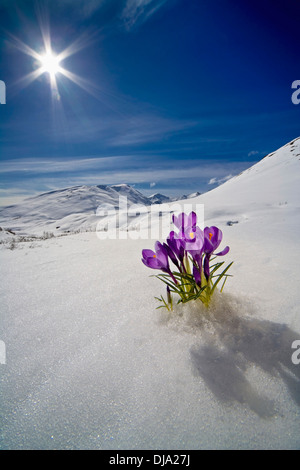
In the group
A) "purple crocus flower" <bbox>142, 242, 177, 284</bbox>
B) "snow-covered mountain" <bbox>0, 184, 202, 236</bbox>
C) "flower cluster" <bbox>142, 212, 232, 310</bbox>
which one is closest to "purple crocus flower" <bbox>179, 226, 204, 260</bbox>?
"flower cluster" <bbox>142, 212, 232, 310</bbox>

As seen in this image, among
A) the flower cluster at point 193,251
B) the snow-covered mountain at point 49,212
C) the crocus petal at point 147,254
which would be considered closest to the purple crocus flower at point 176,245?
the flower cluster at point 193,251

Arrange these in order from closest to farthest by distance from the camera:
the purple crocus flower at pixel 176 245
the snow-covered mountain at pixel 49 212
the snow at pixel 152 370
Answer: the snow at pixel 152 370 < the purple crocus flower at pixel 176 245 < the snow-covered mountain at pixel 49 212

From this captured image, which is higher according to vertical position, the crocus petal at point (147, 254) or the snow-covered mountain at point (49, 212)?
the snow-covered mountain at point (49, 212)

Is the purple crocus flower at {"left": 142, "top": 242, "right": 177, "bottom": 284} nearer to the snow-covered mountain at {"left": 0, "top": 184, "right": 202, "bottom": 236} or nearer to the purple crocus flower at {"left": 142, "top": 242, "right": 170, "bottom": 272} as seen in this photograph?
the purple crocus flower at {"left": 142, "top": 242, "right": 170, "bottom": 272}

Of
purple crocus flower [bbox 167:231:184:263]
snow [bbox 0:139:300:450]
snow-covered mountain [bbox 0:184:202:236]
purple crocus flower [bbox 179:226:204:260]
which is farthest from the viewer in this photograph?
snow-covered mountain [bbox 0:184:202:236]

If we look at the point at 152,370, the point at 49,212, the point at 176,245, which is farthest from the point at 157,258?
the point at 49,212

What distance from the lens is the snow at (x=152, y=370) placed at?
75 cm

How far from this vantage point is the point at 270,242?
2895 millimetres

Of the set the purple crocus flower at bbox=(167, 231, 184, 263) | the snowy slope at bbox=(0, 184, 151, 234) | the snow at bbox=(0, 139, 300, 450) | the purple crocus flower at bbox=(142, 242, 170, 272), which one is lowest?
the snow at bbox=(0, 139, 300, 450)

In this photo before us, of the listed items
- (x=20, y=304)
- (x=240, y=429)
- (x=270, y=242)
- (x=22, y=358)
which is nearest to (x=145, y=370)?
(x=240, y=429)

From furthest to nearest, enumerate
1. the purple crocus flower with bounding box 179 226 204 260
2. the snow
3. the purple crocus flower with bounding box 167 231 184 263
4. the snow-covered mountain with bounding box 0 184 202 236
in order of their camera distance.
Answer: the snow-covered mountain with bounding box 0 184 202 236
the purple crocus flower with bounding box 167 231 184 263
the purple crocus flower with bounding box 179 226 204 260
the snow

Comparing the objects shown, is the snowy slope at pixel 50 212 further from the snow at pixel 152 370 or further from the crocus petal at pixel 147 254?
the crocus petal at pixel 147 254

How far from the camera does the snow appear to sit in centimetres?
75
